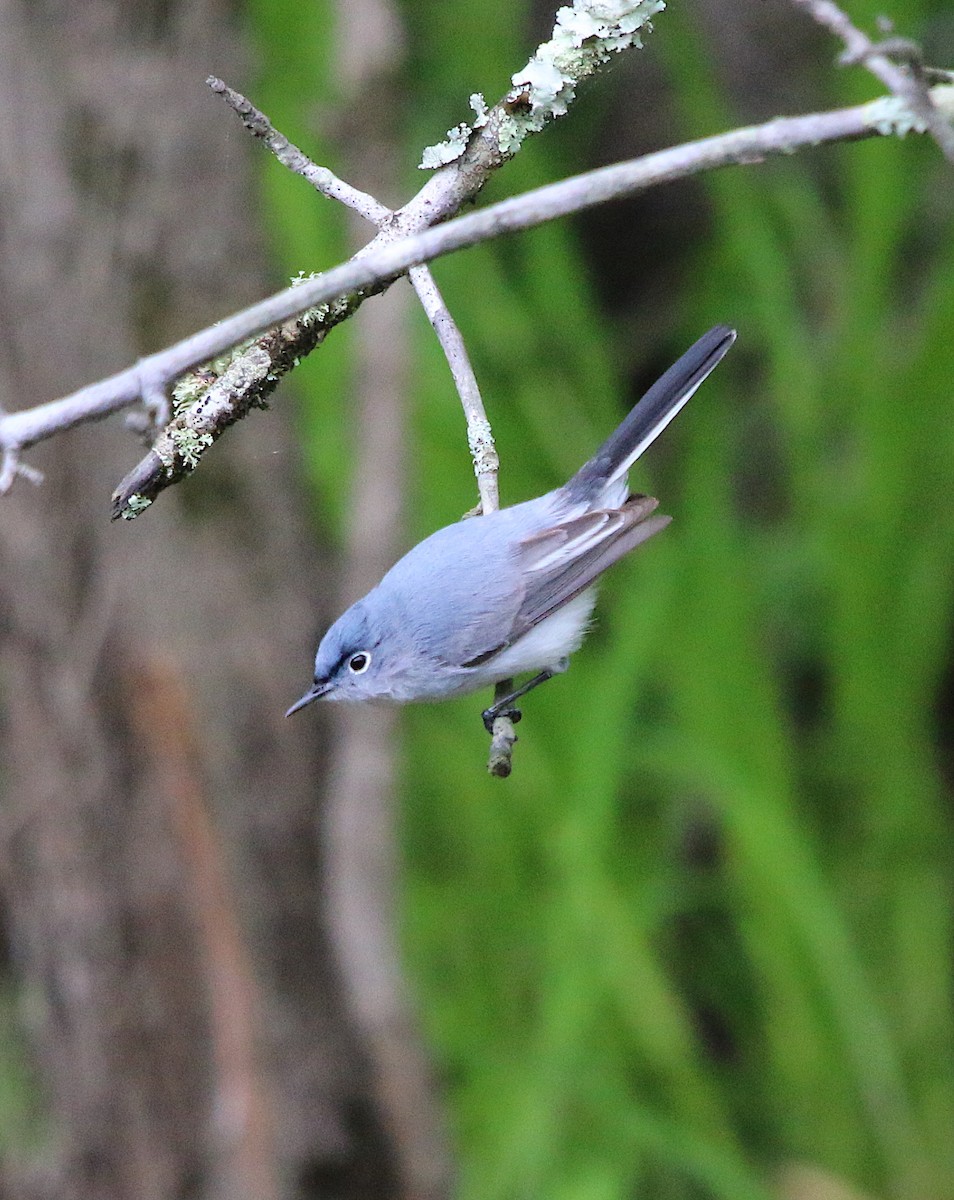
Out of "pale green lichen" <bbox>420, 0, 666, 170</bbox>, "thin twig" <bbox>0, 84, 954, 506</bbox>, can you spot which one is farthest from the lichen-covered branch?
"thin twig" <bbox>0, 84, 954, 506</bbox>

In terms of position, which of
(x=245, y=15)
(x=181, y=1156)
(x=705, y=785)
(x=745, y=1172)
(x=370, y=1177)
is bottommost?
(x=745, y=1172)

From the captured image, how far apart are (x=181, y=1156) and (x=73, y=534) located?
1556mm

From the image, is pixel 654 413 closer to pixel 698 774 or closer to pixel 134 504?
pixel 134 504

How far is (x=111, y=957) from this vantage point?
11.1ft

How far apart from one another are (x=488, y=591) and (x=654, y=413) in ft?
1.17

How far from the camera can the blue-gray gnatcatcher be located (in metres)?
1.89

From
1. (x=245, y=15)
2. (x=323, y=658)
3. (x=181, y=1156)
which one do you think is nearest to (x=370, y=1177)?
(x=181, y=1156)

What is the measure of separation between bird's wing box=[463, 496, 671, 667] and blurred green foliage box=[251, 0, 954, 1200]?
1.54 metres

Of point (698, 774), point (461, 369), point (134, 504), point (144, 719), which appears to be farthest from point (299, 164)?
point (698, 774)

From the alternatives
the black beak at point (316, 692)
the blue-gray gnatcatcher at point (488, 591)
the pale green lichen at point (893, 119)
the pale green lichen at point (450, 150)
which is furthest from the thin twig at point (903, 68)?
the black beak at point (316, 692)

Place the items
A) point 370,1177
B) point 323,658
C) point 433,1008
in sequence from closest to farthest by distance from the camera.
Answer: point 323,658
point 370,1177
point 433,1008

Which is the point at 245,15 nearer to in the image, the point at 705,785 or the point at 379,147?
the point at 379,147

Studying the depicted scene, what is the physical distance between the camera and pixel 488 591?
1954 mm

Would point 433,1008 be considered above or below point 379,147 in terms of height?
below
